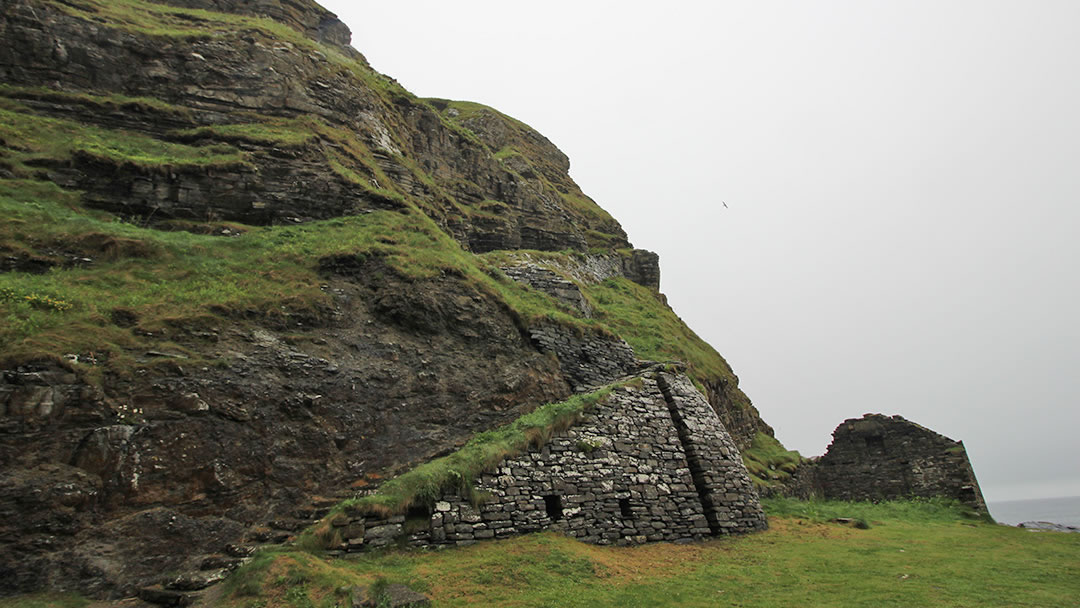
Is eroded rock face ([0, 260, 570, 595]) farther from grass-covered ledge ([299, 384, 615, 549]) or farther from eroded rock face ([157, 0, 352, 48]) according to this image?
eroded rock face ([157, 0, 352, 48])

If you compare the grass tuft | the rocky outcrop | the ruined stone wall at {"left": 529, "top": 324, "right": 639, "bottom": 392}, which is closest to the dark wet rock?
the grass tuft

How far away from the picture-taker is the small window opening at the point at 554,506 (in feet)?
44.1

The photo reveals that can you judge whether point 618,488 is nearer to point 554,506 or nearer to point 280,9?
point 554,506

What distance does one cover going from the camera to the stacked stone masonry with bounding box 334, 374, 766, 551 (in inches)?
467

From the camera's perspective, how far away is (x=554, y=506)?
13.7m

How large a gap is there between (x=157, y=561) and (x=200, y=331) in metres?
5.07

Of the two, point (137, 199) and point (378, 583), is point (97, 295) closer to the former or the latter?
point (137, 199)

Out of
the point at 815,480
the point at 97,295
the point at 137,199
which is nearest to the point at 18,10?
the point at 137,199

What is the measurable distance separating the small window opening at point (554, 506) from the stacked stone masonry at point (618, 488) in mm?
25

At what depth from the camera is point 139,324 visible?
11.7 meters

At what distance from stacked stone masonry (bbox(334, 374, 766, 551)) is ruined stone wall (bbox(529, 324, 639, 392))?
252cm

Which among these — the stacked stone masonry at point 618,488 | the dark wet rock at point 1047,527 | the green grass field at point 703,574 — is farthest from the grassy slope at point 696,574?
the dark wet rock at point 1047,527

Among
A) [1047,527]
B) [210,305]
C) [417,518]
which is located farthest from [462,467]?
[1047,527]

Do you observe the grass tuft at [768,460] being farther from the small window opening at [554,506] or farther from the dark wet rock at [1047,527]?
the small window opening at [554,506]
